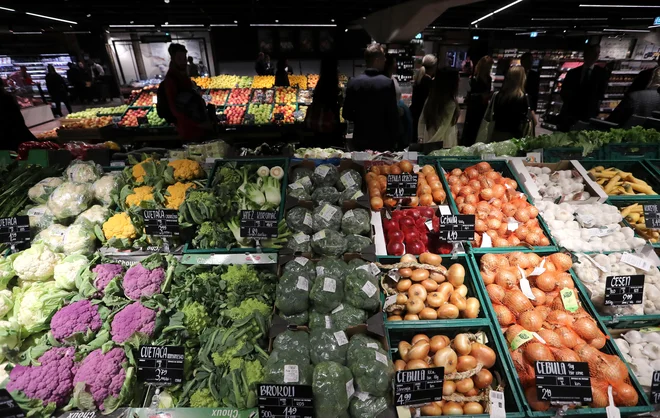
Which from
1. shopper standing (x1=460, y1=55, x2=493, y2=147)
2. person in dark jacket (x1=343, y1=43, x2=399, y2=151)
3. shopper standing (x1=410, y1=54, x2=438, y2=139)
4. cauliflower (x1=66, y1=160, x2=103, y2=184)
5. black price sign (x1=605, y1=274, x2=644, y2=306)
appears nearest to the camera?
black price sign (x1=605, y1=274, x2=644, y2=306)

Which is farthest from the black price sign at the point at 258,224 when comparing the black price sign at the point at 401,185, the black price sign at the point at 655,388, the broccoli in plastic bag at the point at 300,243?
the black price sign at the point at 655,388

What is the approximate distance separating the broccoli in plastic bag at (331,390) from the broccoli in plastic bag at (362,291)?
37 centimetres

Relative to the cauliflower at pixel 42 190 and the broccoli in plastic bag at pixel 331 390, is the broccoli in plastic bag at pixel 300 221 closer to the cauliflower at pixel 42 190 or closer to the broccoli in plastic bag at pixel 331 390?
the broccoli in plastic bag at pixel 331 390

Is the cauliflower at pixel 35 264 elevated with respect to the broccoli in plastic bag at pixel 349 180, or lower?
lower

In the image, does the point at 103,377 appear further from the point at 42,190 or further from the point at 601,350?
the point at 601,350

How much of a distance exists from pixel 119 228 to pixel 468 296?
2.34 m

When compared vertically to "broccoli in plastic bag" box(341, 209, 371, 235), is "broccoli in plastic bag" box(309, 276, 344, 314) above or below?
below

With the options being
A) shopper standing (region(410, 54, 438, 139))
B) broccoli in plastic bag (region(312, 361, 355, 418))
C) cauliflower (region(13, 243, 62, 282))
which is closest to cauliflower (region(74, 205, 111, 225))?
cauliflower (region(13, 243, 62, 282))

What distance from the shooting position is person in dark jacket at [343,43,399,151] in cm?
409

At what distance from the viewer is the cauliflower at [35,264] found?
200cm

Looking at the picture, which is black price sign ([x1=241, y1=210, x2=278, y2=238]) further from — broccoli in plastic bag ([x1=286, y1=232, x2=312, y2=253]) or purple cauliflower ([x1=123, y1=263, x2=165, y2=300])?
purple cauliflower ([x1=123, y1=263, x2=165, y2=300])

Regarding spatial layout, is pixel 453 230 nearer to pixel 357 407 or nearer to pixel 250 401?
pixel 357 407

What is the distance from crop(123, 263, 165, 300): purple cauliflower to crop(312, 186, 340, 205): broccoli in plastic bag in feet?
3.71

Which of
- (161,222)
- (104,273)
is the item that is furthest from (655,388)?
(104,273)
